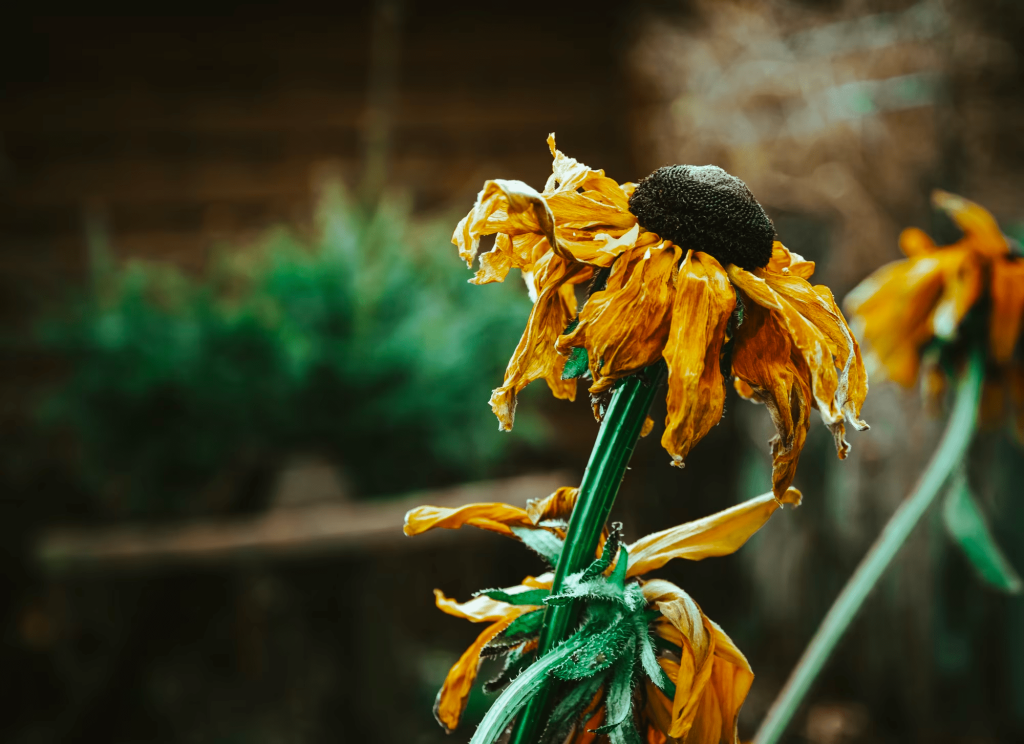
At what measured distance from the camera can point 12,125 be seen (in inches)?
122

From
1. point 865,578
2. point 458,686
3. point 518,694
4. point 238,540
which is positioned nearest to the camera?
point 518,694

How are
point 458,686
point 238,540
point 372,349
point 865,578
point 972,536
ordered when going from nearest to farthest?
1. point 458,686
2. point 865,578
3. point 972,536
4. point 238,540
5. point 372,349

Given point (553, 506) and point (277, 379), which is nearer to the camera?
point (553, 506)

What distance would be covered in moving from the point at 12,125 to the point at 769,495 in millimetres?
3466

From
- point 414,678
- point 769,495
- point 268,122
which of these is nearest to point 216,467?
point 414,678

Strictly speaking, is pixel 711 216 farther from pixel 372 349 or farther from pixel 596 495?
pixel 372 349

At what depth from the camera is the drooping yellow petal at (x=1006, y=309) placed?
87 cm

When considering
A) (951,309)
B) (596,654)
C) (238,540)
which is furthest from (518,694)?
(238,540)

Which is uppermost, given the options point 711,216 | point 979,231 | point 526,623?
point 711,216

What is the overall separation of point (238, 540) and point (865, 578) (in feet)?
4.26

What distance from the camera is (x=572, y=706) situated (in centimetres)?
45

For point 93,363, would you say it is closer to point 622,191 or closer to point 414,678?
point 414,678

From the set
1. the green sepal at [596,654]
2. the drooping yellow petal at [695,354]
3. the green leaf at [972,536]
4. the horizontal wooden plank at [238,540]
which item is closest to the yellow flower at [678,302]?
the drooping yellow petal at [695,354]

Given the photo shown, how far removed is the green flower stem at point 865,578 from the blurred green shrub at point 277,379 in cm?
119
